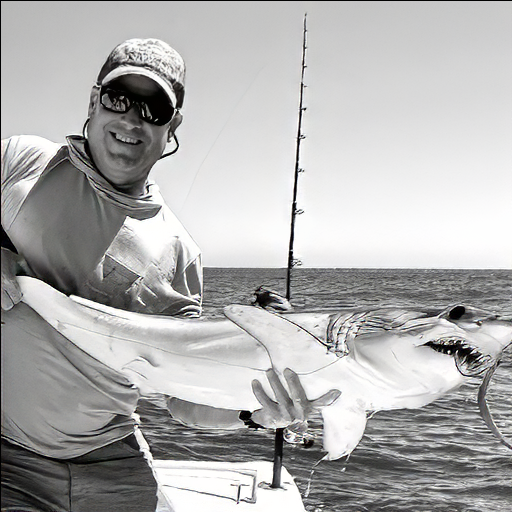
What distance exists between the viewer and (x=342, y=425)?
1.92m

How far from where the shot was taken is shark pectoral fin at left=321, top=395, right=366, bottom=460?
6.30 feet

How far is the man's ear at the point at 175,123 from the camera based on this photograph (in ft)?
6.74

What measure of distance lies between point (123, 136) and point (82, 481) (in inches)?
40.5

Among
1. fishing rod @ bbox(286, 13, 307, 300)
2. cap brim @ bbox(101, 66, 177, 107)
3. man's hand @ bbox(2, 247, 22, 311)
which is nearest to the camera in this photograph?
man's hand @ bbox(2, 247, 22, 311)

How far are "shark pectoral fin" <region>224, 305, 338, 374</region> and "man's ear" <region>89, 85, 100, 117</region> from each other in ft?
2.36

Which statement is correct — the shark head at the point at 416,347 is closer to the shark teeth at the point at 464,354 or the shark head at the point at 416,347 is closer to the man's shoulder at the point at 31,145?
the shark teeth at the point at 464,354

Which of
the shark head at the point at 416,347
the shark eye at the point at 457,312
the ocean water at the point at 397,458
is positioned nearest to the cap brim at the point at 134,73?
the shark head at the point at 416,347

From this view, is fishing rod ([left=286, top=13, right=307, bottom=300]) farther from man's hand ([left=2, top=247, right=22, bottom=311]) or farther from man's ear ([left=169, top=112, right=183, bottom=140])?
man's hand ([left=2, top=247, right=22, bottom=311])

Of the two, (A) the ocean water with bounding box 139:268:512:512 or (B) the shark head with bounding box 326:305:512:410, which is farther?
(A) the ocean water with bounding box 139:268:512:512

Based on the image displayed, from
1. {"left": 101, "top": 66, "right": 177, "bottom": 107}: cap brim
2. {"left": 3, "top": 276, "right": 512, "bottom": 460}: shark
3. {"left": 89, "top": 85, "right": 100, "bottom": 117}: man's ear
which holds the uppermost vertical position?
{"left": 101, "top": 66, "right": 177, "bottom": 107}: cap brim

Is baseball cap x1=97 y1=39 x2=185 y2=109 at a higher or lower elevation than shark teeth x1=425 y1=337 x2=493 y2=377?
higher

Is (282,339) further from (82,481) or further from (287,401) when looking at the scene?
(82,481)

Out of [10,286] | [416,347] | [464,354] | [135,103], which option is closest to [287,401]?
[416,347]

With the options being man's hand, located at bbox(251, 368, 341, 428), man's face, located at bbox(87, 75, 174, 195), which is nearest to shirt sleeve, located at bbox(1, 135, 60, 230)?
man's face, located at bbox(87, 75, 174, 195)
